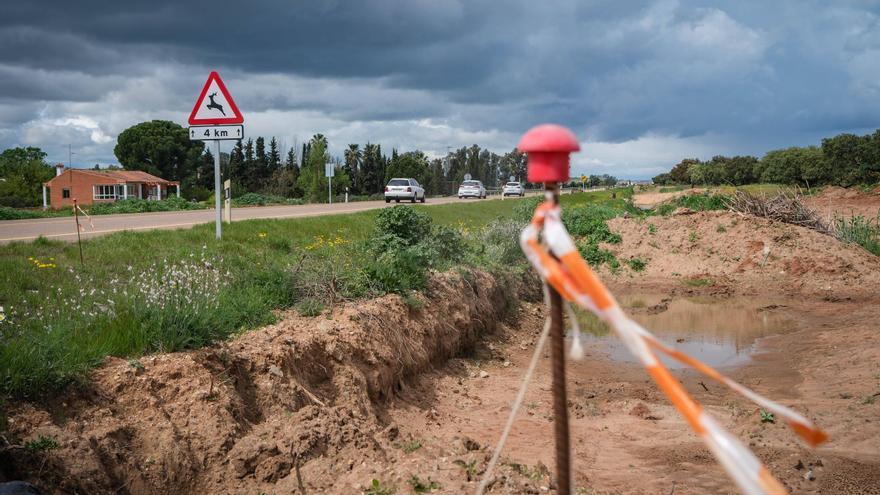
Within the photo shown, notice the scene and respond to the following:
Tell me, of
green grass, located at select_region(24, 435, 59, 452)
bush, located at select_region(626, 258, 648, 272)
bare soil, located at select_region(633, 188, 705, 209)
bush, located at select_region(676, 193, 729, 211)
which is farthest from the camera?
bare soil, located at select_region(633, 188, 705, 209)

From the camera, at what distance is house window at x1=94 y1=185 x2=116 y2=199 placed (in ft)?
208

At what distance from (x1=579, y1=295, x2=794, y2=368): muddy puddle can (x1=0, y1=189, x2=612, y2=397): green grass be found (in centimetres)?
271

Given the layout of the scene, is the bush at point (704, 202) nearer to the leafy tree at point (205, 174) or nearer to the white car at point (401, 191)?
the white car at point (401, 191)

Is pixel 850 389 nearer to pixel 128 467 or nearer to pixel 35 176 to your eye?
pixel 128 467

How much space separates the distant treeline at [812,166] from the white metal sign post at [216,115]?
44.6 meters

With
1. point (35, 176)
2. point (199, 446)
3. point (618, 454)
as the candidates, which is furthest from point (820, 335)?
point (35, 176)

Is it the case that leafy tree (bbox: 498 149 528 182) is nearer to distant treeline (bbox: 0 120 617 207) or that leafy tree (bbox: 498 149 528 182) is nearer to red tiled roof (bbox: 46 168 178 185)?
distant treeline (bbox: 0 120 617 207)

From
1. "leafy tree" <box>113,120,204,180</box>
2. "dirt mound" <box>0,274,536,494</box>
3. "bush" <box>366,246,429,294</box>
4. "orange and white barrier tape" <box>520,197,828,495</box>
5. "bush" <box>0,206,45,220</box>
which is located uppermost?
"leafy tree" <box>113,120,204,180</box>

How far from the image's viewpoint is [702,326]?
50.9 feet

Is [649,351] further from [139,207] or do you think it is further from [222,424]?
[139,207]

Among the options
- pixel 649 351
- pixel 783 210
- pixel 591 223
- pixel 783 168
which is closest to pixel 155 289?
pixel 649 351

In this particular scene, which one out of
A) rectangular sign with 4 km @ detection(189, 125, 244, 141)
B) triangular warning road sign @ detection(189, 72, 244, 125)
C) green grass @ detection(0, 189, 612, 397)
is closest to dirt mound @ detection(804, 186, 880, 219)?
green grass @ detection(0, 189, 612, 397)

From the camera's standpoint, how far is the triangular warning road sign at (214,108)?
11938 millimetres

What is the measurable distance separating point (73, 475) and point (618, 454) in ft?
15.5
